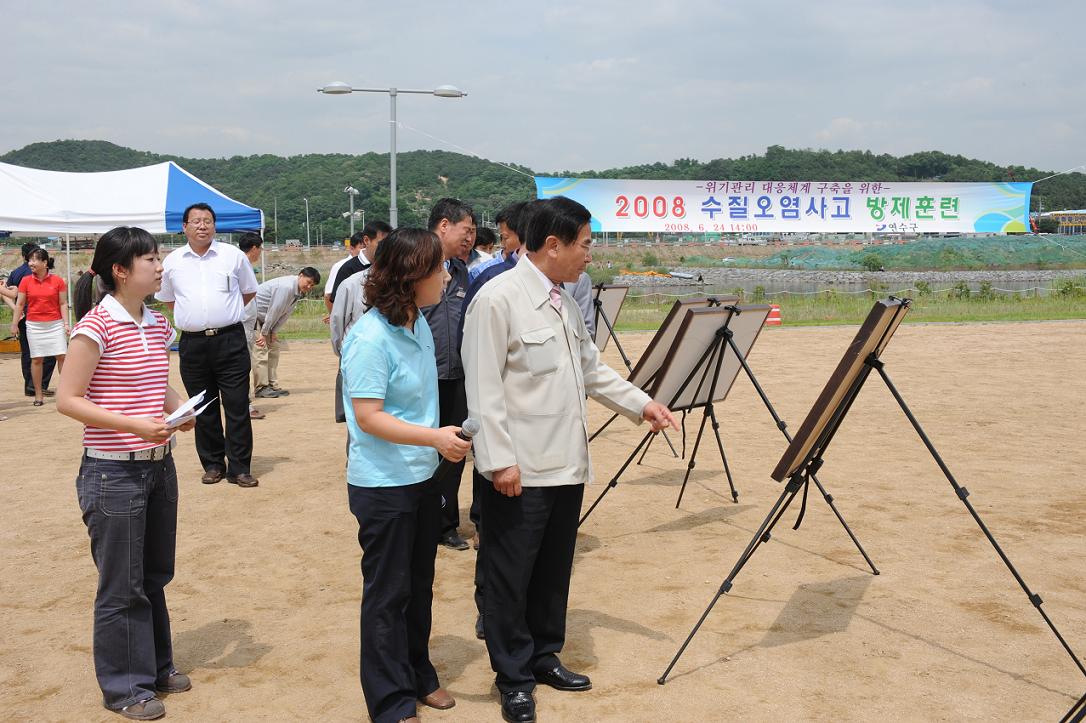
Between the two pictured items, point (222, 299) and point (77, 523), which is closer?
point (77, 523)

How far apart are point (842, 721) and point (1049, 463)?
536 cm

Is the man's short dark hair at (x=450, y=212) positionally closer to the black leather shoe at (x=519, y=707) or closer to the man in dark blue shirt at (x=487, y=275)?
the man in dark blue shirt at (x=487, y=275)

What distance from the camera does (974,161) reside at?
73.5 meters

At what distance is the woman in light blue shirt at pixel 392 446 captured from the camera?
3312 millimetres

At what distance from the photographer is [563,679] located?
396 centimetres

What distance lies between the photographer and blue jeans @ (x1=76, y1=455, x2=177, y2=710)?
141 inches

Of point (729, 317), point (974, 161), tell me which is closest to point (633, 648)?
point (729, 317)

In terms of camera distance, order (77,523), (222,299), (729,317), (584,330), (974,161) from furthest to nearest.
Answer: (974,161)
(222,299)
(77,523)
(729,317)
(584,330)

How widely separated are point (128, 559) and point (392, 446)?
1189 mm

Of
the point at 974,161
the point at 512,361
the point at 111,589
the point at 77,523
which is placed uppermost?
the point at 974,161

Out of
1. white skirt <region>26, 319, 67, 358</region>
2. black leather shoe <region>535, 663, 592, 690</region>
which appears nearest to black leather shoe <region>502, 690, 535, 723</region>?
black leather shoe <region>535, 663, 592, 690</region>

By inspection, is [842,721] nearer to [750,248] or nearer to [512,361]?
[512,361]

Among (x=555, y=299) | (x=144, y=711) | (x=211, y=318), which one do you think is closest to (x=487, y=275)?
(x=555, y=299)

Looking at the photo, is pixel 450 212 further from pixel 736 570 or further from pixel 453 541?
pixel 736 570
